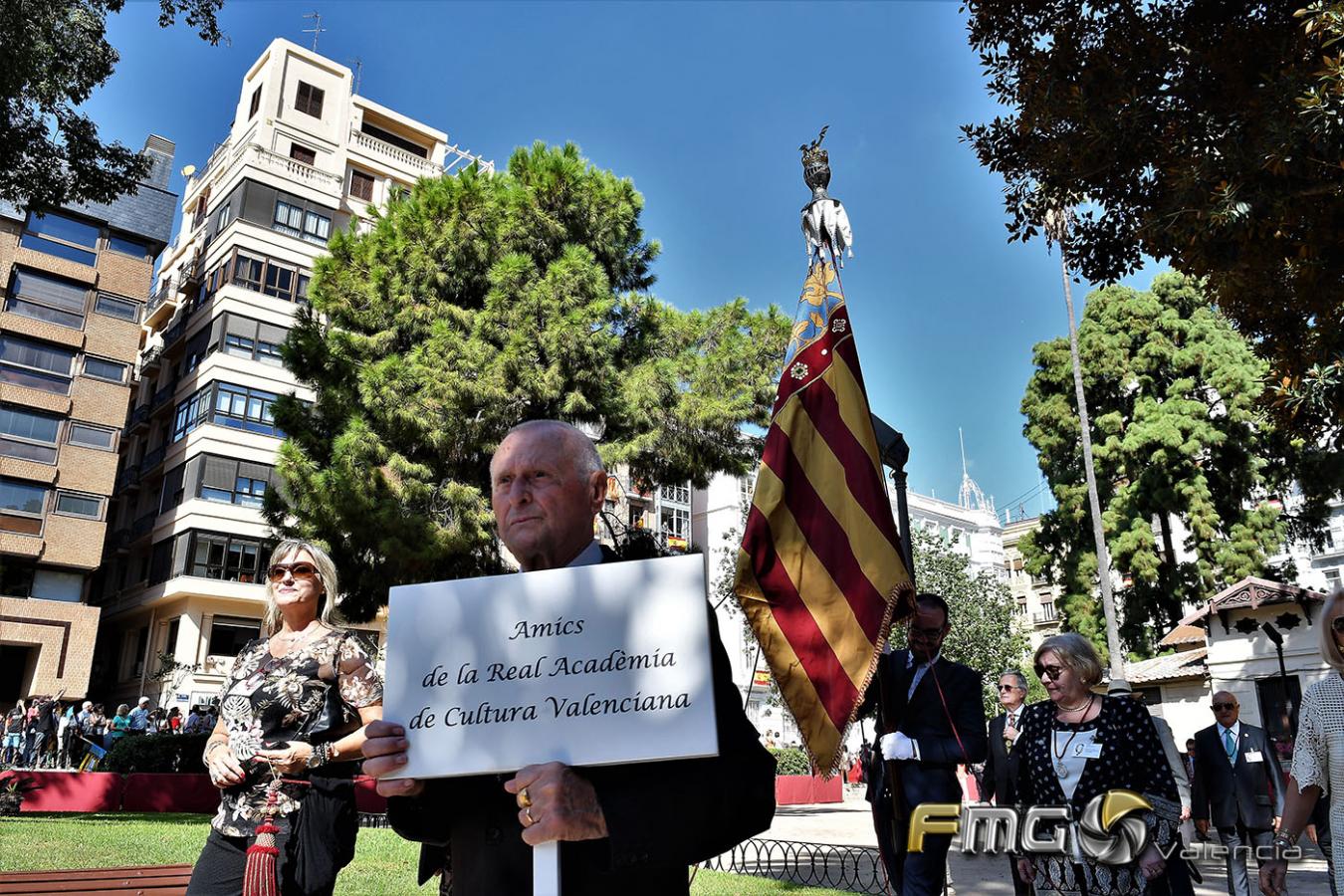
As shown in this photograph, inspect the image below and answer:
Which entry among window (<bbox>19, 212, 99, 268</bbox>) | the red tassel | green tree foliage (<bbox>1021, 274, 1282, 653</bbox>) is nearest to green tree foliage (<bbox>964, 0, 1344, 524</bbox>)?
the red tassel

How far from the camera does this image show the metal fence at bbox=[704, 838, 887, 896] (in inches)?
368

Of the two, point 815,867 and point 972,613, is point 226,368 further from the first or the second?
point 815,867

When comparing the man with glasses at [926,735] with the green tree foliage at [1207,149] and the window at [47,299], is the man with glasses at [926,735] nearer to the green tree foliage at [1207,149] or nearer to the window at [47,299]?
the green tree foliage at [1207,149]

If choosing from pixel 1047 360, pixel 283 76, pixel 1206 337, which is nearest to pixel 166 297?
pixel 283 76

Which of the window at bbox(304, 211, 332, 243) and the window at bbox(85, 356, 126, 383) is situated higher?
the window at bbox(304, 211, 332, 243)

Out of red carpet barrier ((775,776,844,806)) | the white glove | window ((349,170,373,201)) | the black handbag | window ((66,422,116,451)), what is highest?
window ((349,170,373,201))

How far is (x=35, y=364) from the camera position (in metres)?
33.7

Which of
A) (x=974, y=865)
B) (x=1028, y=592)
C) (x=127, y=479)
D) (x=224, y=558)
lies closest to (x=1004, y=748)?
(x=974, y=865)

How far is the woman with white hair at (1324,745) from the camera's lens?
3.86m

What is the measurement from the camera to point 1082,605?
1038 inches

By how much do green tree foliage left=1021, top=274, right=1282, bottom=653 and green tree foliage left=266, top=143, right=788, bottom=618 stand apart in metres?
14.0

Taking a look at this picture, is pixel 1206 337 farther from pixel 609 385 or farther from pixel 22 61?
pixel 22 61

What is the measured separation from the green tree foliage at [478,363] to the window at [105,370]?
23378 millimetres

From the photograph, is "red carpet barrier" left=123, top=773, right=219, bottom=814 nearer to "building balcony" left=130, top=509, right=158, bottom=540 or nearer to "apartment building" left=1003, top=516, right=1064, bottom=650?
"building balcony" left=130, top=509, right=158, bottom=540
